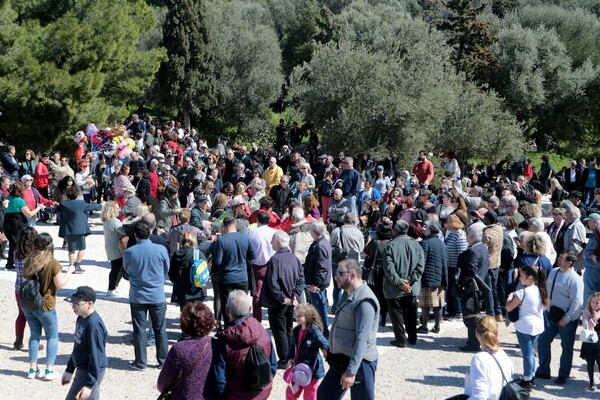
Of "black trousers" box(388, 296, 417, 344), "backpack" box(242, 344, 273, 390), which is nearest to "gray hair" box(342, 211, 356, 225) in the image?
"black trousers" box(388, 296, 417, 344)

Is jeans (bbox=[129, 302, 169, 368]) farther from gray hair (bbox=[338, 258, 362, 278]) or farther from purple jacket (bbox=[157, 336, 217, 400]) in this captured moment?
purple jacket (bbox=[157, 336, 217, 400])

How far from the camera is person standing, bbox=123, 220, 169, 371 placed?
8594 mm

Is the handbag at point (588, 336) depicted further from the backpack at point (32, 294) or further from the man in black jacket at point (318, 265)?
the backpack at point (32, 294)

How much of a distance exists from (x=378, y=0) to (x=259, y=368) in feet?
174

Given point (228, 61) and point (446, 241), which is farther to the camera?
point (228, 61)

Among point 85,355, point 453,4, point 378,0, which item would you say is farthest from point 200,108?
point 85,355

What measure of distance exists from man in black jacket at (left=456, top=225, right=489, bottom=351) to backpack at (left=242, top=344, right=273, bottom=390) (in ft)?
15.2

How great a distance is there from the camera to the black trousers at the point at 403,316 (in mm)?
9758

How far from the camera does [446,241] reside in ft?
35.2

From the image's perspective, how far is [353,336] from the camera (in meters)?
6.31

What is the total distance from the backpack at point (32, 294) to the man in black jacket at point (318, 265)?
10.5 ft

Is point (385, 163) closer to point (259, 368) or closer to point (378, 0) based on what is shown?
point (259, 368)

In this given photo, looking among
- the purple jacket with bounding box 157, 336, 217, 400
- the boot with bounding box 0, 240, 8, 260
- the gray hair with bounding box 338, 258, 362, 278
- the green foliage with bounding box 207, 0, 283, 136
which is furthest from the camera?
the green foliage with bounding box 207, 0, 283, 136

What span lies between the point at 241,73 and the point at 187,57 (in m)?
3.81
